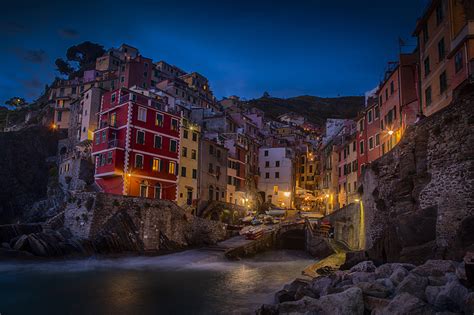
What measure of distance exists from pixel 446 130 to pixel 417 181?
12.8 ft

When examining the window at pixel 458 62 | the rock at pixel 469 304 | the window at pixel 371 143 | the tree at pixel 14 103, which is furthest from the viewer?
the tree at pixel 14 103

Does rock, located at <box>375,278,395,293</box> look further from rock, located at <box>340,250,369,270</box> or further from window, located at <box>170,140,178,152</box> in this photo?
window, located at <box>170,140,178,152</box>

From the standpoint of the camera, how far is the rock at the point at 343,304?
1377cm

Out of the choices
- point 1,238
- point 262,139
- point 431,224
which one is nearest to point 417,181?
point 431,224

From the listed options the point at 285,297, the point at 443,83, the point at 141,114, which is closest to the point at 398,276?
the point at 285,297

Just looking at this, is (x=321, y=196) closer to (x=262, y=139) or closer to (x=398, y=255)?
(x=262, y=139)

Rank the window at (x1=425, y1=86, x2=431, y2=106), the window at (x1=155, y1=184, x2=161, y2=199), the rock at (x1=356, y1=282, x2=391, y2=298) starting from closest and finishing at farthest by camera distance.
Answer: the rock at (x1=356, y1=282, x2=391, y2=298) → the window at (x1=425, y1=86, x2=431, y2=106) → the window at (x1=155, y1=184, x2=161, y2=199)

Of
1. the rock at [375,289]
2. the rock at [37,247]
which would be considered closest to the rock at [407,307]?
the rock at [375,289]

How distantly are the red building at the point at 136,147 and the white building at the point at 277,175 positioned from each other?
3693 cm

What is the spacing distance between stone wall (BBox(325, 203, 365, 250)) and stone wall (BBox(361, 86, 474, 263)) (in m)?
13.0

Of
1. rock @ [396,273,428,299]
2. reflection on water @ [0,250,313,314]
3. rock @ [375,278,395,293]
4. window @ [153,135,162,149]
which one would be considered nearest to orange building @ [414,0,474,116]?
rock @ [375,278,395,293]

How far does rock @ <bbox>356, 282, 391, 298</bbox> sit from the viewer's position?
14648mm

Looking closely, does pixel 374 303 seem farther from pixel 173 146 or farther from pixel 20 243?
pixel 173 146

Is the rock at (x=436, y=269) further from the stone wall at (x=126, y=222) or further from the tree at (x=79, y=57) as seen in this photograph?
the tree at (x=79, y=57)
